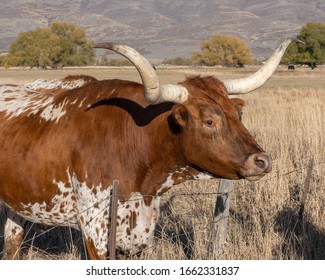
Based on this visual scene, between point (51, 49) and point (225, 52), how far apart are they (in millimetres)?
43497

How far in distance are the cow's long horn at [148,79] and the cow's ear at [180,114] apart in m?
0.07

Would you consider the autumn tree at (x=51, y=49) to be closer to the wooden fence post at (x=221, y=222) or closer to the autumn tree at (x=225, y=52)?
the autumn tree at (x=225, y=52)

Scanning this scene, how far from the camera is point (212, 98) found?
4703 mm

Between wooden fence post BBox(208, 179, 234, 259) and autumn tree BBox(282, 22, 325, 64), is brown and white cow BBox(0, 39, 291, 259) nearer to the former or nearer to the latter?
wooden fence post BBox(208, 179, 234, 259)

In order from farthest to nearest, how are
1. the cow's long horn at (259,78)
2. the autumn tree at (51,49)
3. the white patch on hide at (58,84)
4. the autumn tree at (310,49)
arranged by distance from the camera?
the autumn tree at (51,49), the autumn tree at (310,49), the white patch on hide at (58,84), the cow's long horn at (259,78)

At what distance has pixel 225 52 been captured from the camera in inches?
5438

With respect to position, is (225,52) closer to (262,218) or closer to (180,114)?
(262,218)

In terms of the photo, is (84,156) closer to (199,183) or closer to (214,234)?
(214,234)

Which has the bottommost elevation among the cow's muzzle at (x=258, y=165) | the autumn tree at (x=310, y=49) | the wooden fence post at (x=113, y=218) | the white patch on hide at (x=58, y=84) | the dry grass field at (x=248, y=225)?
the dry grass field at (x=248, y=225)

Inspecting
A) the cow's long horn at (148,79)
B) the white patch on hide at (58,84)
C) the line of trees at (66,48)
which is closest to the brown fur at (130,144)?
the cow's long horn at (148,79)

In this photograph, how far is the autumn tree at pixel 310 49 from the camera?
10588 centimetres

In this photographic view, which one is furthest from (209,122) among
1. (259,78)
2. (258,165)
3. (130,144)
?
(259,78)

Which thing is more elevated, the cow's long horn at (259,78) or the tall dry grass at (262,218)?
the cow's long horn at (259,78)

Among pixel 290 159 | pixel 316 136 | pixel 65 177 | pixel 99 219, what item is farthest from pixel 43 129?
pixel 316 136
